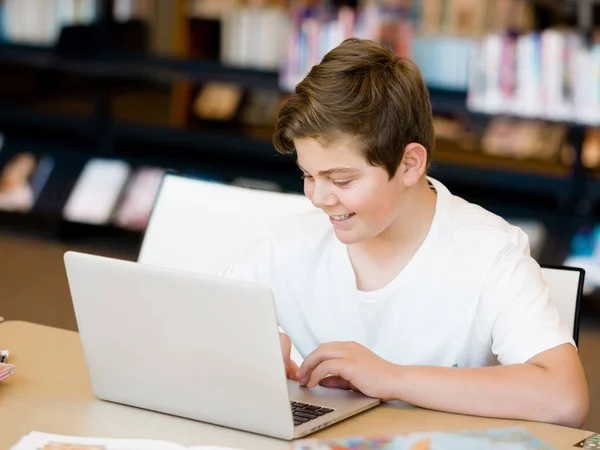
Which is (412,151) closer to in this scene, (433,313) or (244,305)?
(433,313)

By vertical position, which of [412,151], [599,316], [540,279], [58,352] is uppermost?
[412,151]

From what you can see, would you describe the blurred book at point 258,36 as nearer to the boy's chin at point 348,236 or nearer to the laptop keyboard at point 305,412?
the boy's chin at point 348,236

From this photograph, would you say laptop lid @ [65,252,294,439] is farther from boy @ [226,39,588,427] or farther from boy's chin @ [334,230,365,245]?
boy's chin @ [334,230,365,245]

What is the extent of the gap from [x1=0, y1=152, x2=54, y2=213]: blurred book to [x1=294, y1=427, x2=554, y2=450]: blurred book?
4.07 metres

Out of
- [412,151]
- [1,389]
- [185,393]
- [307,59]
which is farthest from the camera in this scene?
[307,59]

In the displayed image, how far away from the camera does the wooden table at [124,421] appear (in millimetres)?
1484

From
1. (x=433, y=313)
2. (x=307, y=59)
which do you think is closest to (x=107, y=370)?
(x=433, y=313)

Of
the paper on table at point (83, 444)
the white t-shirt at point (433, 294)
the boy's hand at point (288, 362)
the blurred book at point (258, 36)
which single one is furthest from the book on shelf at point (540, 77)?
the paper on table at point (83, 444)

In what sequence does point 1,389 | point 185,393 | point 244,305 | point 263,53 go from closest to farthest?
1. point 244,305
2. point 185,393
3. point 1,389
4. point 263,53

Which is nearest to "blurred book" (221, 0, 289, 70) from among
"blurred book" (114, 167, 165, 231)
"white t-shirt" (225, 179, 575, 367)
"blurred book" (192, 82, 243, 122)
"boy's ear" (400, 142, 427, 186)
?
"blurred book" (114, 167, 165, 231)

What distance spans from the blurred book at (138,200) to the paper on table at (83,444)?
3649mm

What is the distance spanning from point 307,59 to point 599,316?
65.2 inches

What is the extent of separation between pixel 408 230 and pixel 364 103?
0.26m

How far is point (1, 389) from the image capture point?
1.65 m
